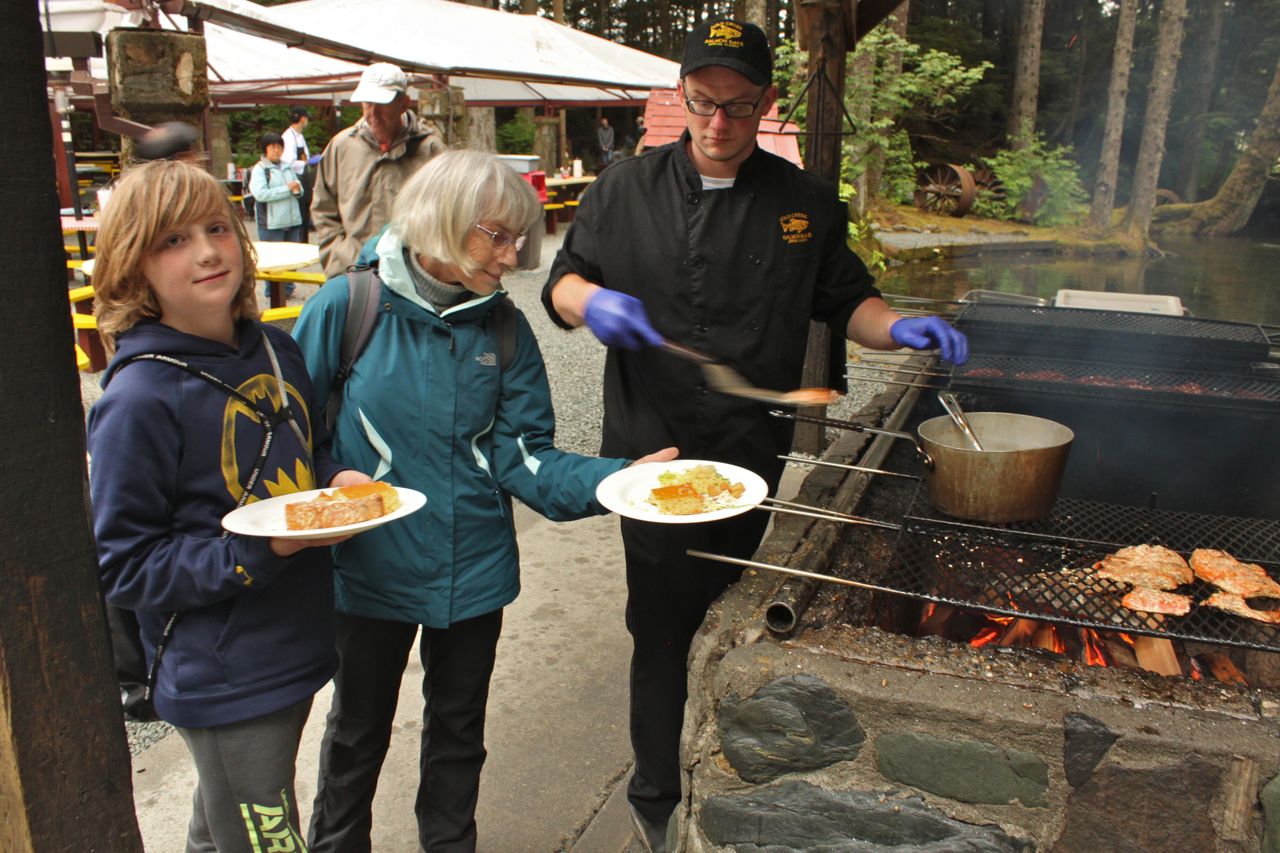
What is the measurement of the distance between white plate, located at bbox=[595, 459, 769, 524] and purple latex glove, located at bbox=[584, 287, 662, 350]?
31 centimetres

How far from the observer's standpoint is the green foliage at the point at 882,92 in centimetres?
1280

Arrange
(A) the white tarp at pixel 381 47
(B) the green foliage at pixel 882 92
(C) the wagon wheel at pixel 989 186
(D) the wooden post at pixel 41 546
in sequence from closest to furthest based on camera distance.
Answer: (D) the wooden post at pixel 41 546 < (A) the white tarp at pixel 381 47 < (B) the green foliage at pixel 882 92 < (C) the wagon wheel at pixel 989 186

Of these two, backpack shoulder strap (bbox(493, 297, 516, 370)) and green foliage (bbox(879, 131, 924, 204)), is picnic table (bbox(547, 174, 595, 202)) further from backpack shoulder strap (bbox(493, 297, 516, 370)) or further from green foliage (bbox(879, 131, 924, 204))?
backpack shoulder strap (bbox(493, 297, 516, 370))

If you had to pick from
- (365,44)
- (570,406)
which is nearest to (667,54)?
(365,44)

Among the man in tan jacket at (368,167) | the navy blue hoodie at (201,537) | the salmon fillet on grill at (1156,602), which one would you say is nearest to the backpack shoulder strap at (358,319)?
the navy blue hoodie at (201,537)

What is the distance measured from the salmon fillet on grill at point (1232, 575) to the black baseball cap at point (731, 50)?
167 cm

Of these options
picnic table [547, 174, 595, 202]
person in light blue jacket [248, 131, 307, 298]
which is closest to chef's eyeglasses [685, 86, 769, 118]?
person in light blue jacket [248, 131, 307, 298]

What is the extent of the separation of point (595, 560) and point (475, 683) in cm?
217

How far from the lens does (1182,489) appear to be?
10.9ft

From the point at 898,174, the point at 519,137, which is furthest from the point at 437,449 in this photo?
the point at 519,137

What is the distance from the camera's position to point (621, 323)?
2.36 meters

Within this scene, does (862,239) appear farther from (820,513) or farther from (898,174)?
(820,513)

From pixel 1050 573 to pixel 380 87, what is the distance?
15.3ft

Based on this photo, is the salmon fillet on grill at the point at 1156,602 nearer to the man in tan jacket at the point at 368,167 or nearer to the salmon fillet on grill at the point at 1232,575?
the salmon fillet on grill at the point at 1232,575
